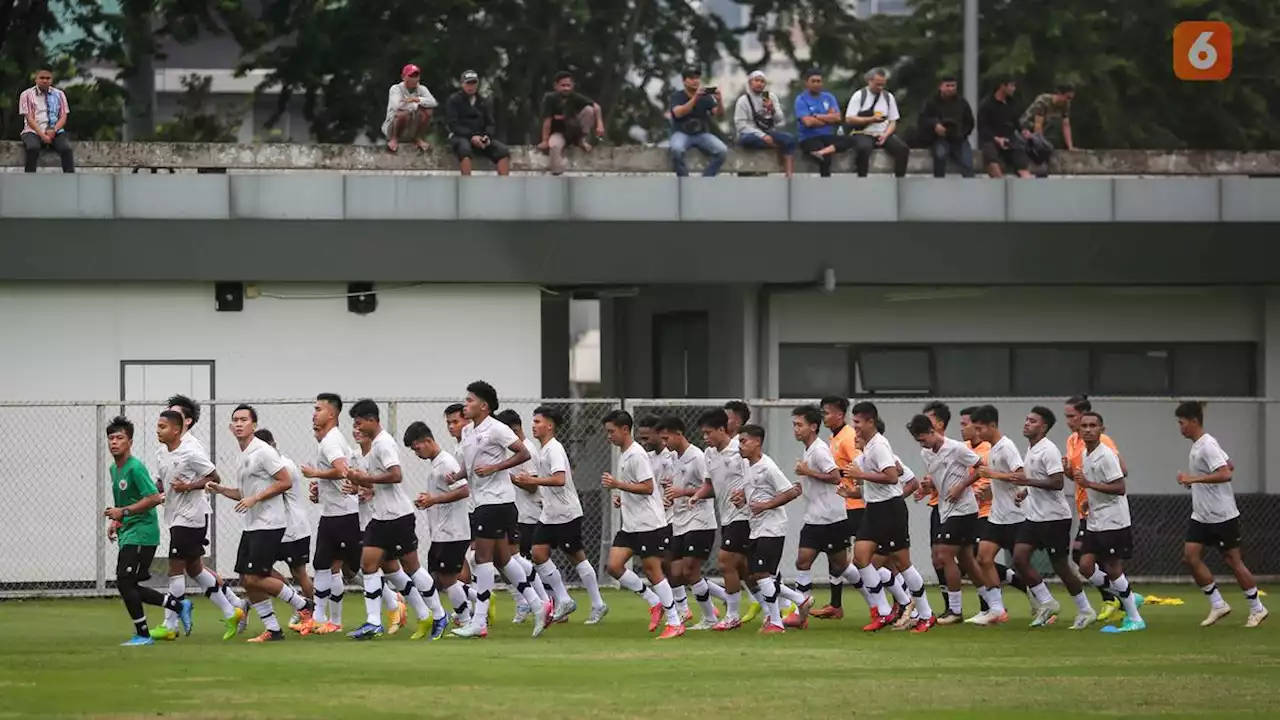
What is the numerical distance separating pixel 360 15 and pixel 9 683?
2651cm

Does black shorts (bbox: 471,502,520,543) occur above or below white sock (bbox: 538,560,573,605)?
above

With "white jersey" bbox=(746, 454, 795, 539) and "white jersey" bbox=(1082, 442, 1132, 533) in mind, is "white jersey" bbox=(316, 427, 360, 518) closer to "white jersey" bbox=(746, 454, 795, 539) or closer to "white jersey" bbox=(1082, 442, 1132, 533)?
"white jersey" bbox=(746, 454, 795, 539)

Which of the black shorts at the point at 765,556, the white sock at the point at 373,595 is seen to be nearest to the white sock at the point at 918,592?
the black shorts at the point at 765,556

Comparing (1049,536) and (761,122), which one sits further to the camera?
(761,122)

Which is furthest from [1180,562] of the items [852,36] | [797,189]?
[852,36]

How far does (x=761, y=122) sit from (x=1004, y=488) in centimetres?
902

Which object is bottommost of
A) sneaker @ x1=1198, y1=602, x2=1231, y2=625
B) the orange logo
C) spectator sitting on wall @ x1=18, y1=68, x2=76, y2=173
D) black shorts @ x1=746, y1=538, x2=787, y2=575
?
sneaker @ x1=1198, y1=602, x2=1231, y2=625

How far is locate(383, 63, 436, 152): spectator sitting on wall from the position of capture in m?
27.8

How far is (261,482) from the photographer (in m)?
18.6

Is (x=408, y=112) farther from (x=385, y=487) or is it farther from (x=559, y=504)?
(x=385, y=487)

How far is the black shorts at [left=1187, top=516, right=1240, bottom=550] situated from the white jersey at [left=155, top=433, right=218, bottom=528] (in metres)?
8.57

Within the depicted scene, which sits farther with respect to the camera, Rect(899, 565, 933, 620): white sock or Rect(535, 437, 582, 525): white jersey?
Rect(535, 437, 582, 525): white jersey

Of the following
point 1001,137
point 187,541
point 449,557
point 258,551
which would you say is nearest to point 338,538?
point 258,551

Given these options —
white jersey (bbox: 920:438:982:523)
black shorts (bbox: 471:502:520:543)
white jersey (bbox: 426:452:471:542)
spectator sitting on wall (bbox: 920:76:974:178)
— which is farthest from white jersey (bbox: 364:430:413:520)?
spectator sitting on wall (bbox: 920:76:974:178)
